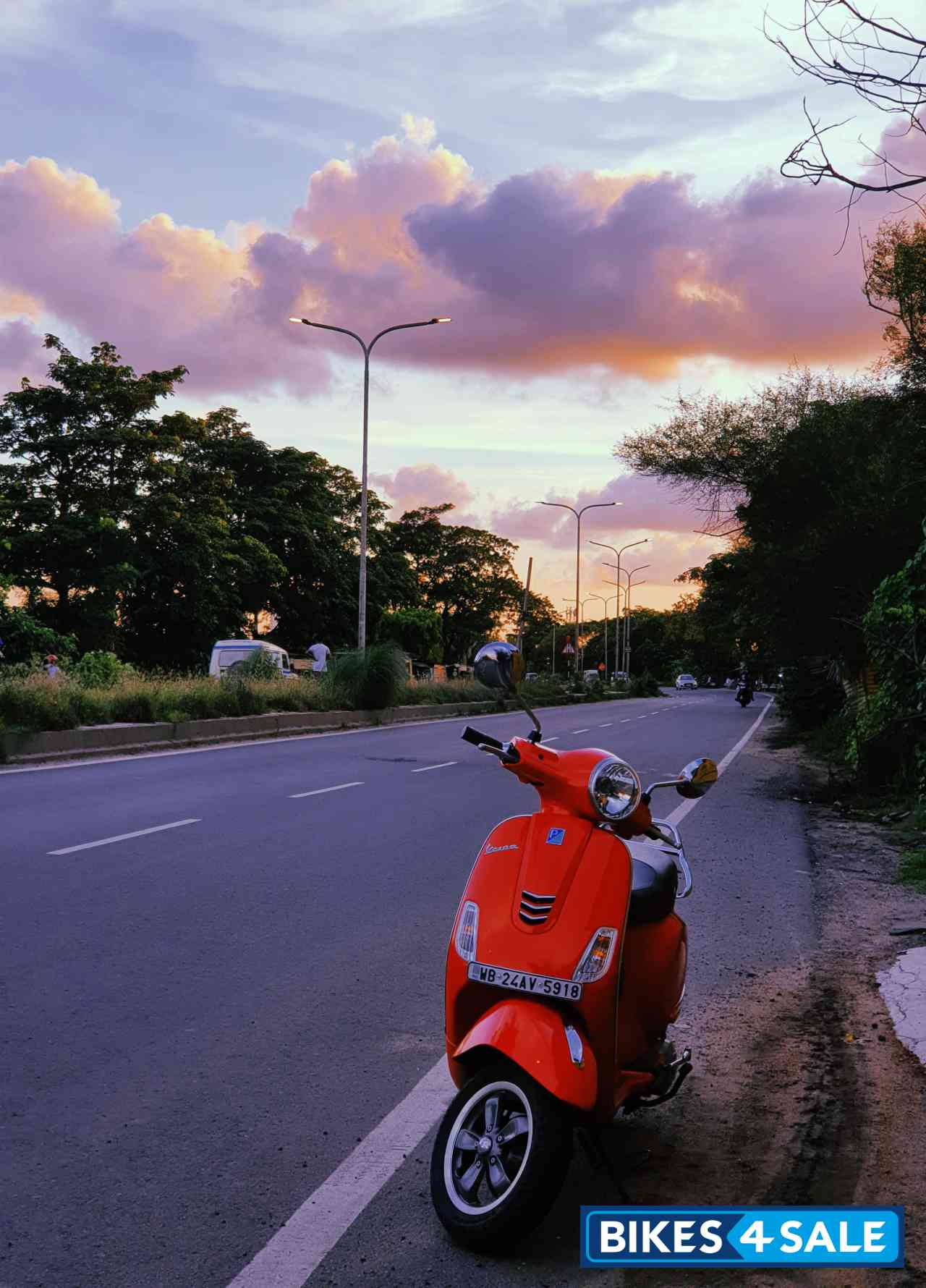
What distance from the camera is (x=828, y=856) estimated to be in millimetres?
10492

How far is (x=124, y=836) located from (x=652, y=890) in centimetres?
704

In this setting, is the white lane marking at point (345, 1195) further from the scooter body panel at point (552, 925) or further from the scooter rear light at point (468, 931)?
the scooter rear light at point (468, 931)

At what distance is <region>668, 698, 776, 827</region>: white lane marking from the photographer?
12430 mm

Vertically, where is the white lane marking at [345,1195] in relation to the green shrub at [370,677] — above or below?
below

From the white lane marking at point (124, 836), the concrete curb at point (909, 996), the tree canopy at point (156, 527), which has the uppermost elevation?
the tree canopy at point (156, 527)

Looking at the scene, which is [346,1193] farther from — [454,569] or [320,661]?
[454,569]

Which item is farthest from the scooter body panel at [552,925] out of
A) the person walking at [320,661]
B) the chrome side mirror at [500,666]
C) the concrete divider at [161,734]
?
the person walking at [320,661]

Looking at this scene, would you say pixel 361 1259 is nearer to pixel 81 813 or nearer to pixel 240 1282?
pixel 240 1282

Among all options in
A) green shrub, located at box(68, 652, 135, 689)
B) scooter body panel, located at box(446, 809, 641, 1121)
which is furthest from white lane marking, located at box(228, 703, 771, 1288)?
green shrub, located at box(68, 652, 135, 689)

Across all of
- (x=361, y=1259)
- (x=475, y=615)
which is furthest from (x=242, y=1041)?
(x=475, y=615)

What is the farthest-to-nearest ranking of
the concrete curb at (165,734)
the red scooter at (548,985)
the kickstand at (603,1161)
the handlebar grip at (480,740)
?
the concrete curb at (165,734) → the handlebar grip at (480,740) → the kickstand at (603,1161) → the red scooter at (548,985)

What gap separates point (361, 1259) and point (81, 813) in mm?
8752

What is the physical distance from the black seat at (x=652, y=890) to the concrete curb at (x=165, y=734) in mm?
9693

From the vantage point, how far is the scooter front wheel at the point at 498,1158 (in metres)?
3.19
